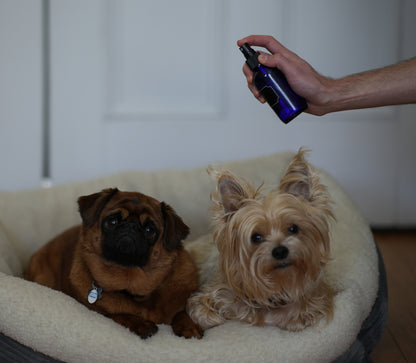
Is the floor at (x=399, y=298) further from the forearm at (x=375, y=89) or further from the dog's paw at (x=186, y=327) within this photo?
the forearm at (x=375, y=89)

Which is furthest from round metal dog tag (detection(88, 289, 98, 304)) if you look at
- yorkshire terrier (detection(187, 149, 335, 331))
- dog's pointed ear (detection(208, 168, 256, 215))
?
dog's pointed ear (detection(208, 168, 256, 215))

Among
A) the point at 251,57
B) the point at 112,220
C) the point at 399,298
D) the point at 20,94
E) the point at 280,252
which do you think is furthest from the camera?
the point at 20,94

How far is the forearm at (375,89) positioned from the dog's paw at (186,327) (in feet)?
3.01

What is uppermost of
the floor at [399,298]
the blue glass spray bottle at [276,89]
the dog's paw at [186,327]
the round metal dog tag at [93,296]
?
the blue glass spray bottle at [276,89]

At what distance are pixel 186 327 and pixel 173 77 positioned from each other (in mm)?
2099

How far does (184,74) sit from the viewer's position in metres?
3.49

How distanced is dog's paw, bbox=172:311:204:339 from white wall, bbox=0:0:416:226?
1.84m

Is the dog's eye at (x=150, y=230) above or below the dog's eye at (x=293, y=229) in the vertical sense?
below

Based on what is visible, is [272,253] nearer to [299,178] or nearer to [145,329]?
[299,178]

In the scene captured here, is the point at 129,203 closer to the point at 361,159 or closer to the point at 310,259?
the point at 310,259

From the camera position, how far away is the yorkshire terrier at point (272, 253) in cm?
173

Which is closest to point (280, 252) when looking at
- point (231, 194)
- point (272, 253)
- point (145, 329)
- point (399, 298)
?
point (272, 253)

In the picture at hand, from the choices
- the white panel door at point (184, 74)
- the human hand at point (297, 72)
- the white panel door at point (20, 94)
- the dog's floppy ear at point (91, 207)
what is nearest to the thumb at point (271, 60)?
the human hand at point (297, 72)

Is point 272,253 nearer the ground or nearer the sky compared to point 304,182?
nearer the ground
